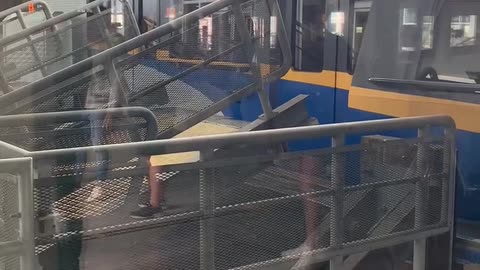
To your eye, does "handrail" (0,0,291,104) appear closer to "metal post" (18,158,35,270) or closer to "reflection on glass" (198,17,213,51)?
"reflection on glass" (198,17,213,51)

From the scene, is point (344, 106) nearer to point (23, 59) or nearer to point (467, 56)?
point (467, 56)

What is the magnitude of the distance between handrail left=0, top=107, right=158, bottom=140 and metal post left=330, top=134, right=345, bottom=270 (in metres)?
1.26

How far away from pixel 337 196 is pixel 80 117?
5.56 ft

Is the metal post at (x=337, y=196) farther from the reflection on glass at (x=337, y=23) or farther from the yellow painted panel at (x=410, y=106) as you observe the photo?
the reflection on glass at (x=337, y=23)

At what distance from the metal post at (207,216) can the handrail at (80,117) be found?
3.97 feet

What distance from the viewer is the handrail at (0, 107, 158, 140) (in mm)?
4179

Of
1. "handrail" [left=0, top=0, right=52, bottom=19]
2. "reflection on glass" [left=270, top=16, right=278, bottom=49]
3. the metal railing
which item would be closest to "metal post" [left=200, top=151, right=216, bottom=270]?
the metal railing

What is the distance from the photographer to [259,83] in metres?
5.20

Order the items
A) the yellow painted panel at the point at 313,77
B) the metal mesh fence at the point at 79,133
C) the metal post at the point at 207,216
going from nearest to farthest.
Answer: the metal post at the point at 207,216
the metal mesh fence at the point at 79,133
the yellow painted panel at the point at 313,77

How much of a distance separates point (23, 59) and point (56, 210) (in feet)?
13.9

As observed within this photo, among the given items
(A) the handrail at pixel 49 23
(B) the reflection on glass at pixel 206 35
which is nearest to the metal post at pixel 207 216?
(B) the reflection on glass at pixel 206 35

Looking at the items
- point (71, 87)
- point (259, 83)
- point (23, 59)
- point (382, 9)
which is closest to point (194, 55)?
point (259, 83)

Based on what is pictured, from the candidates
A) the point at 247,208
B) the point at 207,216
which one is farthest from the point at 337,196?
the point at 207,216

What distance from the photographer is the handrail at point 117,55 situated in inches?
182
